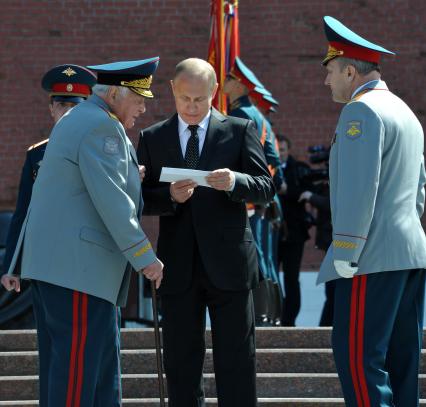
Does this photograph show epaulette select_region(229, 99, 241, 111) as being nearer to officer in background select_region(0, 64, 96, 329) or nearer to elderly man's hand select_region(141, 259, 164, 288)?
officer in background select_region(0, 64, 96, 329)

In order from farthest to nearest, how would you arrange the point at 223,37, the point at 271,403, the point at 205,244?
1. the point at 223,37
2. the point at 271,403
3. the point at 205,244

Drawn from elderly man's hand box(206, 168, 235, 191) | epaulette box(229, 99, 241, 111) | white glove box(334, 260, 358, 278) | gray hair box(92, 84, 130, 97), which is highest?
gray hair box(92, 84, 130, 97)

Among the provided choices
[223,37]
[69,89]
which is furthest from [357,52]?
[223,37]

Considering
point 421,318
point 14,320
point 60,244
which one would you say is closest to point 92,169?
point 60,244

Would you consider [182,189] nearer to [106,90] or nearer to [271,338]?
[106,90]

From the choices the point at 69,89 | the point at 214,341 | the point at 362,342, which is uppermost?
the point at 69,89

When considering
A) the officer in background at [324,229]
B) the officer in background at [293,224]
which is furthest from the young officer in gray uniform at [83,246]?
the officer in background at [293,224]

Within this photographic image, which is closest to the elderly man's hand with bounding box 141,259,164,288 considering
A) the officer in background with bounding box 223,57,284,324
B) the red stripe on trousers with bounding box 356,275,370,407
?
the red stripe on trousers with bounding box 356,275,370,407

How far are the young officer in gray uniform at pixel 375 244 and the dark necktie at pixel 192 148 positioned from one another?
776mm

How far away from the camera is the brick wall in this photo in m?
11.2

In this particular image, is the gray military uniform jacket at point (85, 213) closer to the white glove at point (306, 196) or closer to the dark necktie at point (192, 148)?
the dark necktie at point (192, 148)

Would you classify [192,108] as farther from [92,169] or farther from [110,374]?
[110,374]

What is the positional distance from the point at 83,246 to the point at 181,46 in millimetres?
6936

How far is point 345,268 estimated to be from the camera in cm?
450
